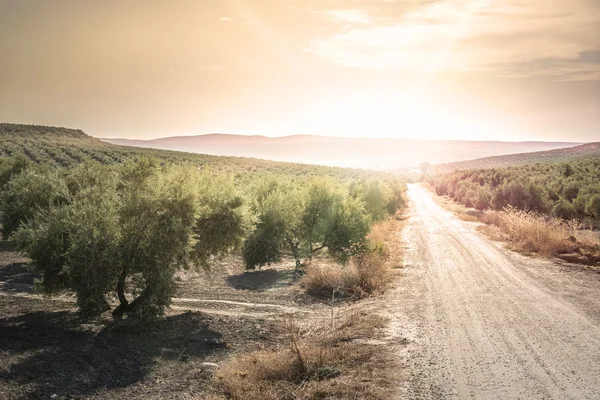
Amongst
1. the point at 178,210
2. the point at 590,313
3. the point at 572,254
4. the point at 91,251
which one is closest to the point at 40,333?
the point at 91,251

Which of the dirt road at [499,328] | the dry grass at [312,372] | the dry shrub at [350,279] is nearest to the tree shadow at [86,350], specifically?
the dry grass at [312,372]

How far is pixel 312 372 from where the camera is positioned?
10211mm

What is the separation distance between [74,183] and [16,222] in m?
6.06

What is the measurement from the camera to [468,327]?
12797mm

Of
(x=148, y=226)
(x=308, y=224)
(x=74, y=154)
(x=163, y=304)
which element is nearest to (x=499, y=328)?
(x=163, y=304)

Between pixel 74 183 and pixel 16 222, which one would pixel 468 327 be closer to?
pixel 74 183

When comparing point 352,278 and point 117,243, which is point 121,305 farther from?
point 352,278

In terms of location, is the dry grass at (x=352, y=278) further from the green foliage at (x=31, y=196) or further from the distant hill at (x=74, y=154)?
the distant hill at (x=74, y=154)

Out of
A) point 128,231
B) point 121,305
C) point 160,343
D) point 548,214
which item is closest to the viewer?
point 160,343

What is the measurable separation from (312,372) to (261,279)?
9.93 meters

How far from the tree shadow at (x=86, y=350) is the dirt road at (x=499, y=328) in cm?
562

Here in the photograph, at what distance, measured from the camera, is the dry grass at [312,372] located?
30.3 feet

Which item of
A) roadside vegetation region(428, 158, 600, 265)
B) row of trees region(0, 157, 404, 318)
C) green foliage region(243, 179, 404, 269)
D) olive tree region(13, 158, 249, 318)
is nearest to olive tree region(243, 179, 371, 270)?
green foliage region(243, 179, 404, 269)

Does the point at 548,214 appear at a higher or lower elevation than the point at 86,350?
higher
